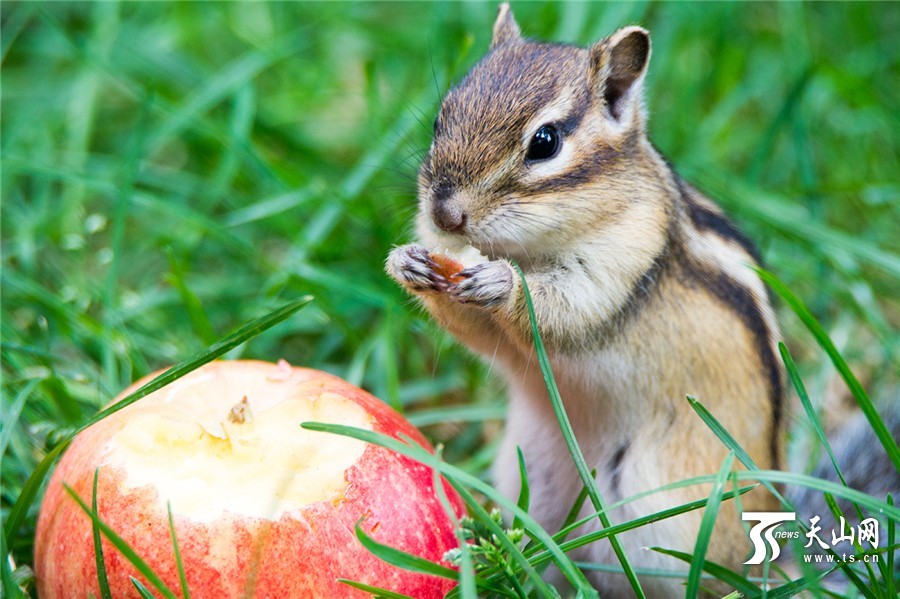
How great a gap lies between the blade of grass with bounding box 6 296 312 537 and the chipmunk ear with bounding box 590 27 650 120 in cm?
102

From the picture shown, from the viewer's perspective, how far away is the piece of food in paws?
2447 mm

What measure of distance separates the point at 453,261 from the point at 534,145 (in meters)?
0.35

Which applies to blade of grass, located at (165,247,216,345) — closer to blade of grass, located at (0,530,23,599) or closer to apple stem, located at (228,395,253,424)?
apple stem, located at (228,395,253,424)

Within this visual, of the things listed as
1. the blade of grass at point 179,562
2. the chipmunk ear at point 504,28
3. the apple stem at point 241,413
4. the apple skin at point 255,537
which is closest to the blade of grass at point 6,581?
the apple skin at point 255,537

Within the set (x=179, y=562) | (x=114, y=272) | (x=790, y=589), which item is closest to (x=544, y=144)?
(x=790, y=589)

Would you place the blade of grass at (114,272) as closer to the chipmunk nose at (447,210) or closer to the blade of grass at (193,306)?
the blade of grass at (193,306)

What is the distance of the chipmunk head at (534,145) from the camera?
2477mm

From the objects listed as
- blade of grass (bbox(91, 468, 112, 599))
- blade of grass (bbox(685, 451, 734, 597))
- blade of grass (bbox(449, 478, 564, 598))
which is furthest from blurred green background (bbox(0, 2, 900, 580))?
blade of grass (bbox(685, 451, 734, 597))

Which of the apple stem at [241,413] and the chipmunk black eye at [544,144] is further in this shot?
the chipmunk black eye at [544,144]

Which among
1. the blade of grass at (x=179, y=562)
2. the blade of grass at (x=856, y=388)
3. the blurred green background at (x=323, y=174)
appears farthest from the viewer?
the blurred green background at (x=323, y=174)

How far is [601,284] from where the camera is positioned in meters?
2.61

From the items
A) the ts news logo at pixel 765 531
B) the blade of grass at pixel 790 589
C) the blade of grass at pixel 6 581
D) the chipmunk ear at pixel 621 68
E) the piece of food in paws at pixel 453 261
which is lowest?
the ts news logo at pixel 765 531

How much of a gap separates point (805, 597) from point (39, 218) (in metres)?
3.06

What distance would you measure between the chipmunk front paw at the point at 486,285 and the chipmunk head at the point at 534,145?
0.07 meters
